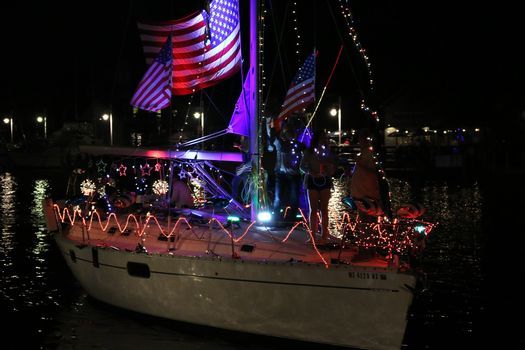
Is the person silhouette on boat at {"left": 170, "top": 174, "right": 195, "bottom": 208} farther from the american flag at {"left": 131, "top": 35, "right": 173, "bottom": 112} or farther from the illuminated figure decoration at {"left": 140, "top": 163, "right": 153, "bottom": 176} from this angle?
the american flag at {"left": 131, "top": 35, "right": 173, "bottom": 112}

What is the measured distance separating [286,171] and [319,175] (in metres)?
1.46

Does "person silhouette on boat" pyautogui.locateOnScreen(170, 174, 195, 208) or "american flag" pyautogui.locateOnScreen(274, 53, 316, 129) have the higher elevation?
"american flag" pyautogui.locateOnScreen(274, 53, 316, 129)

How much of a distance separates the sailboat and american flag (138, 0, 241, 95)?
1.97 ft

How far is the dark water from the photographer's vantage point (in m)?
8.71

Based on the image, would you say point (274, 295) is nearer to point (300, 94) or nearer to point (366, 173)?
point (366, 173)

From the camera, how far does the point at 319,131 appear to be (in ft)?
29.4

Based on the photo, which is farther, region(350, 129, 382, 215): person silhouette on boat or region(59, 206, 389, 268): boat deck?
region(350, 129, 382, 215): person silhouette on boat

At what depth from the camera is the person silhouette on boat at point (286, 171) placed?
34.0ft

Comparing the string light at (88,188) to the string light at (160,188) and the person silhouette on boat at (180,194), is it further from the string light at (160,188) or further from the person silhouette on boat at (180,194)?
the person silhouette on boat at (180,194)

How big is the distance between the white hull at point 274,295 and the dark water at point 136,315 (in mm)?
315

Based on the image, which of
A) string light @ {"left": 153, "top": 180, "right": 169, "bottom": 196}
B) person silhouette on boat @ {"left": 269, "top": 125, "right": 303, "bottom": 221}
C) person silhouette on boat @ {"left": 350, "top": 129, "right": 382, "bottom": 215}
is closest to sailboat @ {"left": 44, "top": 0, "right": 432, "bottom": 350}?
person silhouette on boat @ {"left": 350, "top": 129, "right": 382, "bottom": 215}

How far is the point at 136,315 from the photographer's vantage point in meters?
9.54

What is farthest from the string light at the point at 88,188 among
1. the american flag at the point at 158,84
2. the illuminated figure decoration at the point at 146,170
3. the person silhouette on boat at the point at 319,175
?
the person silhouette on boat at the point at 319,175

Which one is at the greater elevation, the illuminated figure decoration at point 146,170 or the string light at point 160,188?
the illuminated figure decoration at point 146,170
